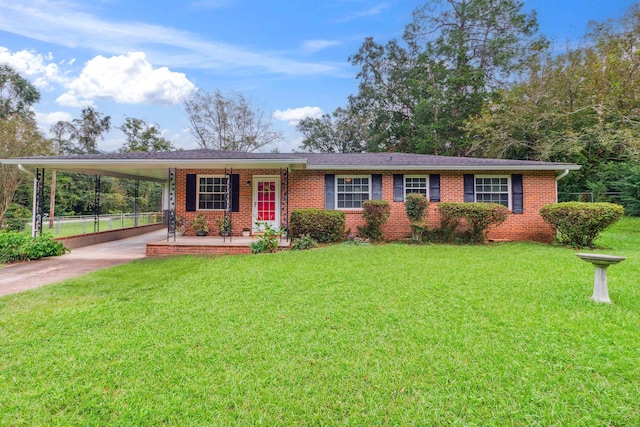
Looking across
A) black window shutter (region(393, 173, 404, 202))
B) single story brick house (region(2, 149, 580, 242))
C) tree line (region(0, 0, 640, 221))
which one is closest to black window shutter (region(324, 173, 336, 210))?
single story brick house (region(2, 149, 580, 242))

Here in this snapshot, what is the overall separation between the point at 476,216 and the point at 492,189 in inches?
81.7

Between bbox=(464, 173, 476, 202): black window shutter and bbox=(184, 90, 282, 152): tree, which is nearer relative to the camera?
bbox=(464, 173, 476, 202): black window shutter

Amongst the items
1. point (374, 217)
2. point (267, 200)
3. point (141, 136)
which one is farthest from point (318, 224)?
point (141, 136)

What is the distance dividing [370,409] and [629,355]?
8.37 feet

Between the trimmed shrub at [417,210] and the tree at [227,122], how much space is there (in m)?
20.7

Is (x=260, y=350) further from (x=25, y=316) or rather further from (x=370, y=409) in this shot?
(x=25, y=316)

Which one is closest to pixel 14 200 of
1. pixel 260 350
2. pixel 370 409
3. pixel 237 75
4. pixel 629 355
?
pixel 237 75

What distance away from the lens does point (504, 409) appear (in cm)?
210

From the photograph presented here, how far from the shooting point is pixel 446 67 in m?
23.8

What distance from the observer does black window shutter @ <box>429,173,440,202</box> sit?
34.3ft

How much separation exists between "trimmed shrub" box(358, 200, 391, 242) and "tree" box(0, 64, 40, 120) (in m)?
31.6

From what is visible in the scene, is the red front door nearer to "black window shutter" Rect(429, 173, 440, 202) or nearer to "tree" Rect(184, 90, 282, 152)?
"black window shutter" Rect(429, 173, 440, 202)

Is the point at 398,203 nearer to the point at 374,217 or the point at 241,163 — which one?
the point at 374,217

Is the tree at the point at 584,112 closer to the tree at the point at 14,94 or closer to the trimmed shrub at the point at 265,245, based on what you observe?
the trimmed shrub at the point at 265,245
